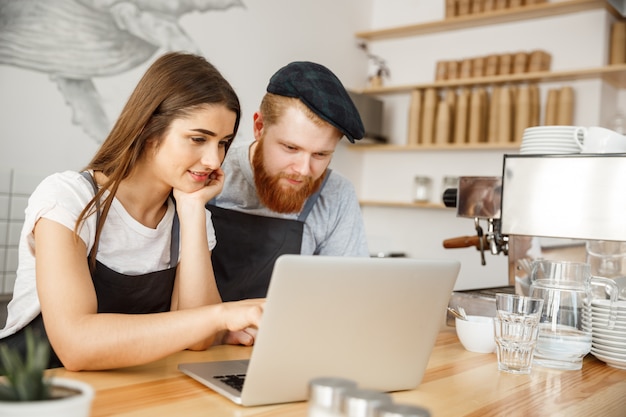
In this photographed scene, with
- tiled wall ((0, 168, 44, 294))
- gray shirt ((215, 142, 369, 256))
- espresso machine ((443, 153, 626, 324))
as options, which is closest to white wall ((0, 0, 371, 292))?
tiled wall ((0, 168, 44, 294))

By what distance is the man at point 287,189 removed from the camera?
161cm

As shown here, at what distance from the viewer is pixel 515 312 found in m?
1.22

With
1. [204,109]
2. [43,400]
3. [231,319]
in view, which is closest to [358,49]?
[204,109]

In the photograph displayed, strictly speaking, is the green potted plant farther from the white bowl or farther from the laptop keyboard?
the white bowl

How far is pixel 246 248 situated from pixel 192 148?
0.62m

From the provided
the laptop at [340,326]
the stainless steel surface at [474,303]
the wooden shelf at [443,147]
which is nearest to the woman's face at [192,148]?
the laptop at [340,326]

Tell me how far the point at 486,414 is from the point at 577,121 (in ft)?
10.3

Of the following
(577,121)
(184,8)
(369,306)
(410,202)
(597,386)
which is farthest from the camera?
(410,202)

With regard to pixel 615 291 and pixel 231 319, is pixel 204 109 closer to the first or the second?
pixel 231 319

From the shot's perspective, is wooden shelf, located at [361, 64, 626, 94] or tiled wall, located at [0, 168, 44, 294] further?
wooden shelf, located at [361, 64, 626, 94]

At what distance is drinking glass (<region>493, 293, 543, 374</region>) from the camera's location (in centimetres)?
121

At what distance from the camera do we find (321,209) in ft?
6.40

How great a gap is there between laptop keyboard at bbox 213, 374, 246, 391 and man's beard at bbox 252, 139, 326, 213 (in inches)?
30.1

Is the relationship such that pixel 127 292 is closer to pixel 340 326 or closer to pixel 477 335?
pixel 340 326
